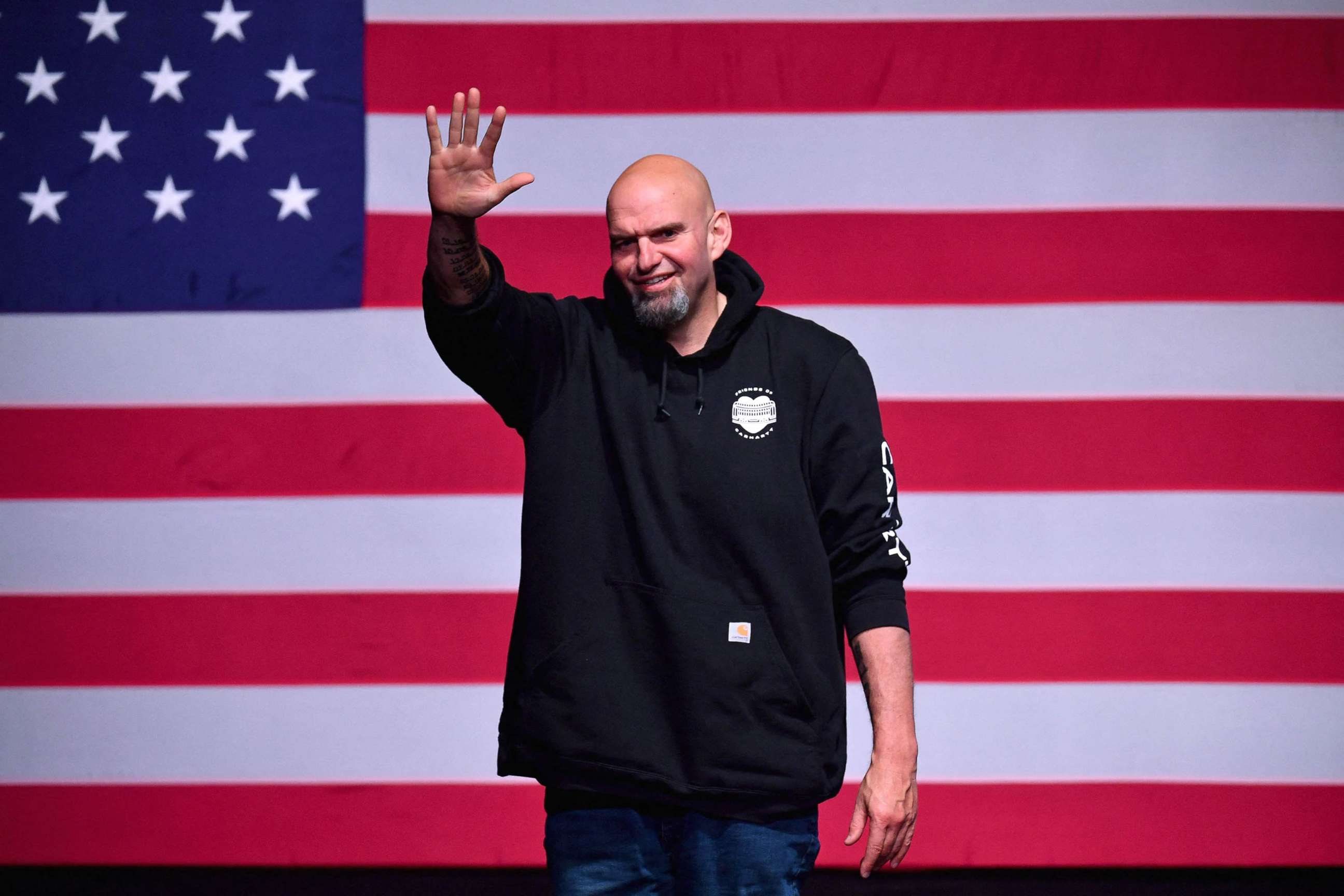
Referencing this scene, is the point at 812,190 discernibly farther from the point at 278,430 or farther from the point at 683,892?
the point at 683,892

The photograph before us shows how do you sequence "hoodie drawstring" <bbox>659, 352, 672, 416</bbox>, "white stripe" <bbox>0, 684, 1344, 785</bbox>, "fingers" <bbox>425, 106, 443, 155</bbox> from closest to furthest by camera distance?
"fingers" <bbox>425, 106, 443, 155</bbox>, "hoodie drawstring" <bbox>659, 352, 672, 416</bbox>, "white stripe" <bbox>0, 684, 1344, 785</bbox>

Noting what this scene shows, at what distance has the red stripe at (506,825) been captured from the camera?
2.12 metres

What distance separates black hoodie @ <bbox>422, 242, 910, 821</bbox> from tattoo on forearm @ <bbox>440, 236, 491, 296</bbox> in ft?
0.07

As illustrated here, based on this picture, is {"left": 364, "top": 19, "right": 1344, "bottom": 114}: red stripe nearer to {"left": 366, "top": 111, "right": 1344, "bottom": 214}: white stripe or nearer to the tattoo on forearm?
{"left": 366, "top": 111, "right": 1344, "bottom": 214}: white stripe

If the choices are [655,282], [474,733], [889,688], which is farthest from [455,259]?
[474,733]

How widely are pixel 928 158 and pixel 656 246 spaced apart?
3.51 feet

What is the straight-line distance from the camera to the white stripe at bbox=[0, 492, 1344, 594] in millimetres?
2129

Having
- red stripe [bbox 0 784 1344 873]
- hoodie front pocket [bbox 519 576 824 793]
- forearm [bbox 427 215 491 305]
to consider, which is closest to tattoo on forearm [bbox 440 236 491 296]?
forearm [bbox 427 215 491 305]

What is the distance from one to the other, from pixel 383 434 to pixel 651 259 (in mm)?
1047

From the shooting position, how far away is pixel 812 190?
216 cm

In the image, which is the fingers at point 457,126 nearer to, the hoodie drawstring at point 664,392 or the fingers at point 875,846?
the hoodie drawstring at point 664,392

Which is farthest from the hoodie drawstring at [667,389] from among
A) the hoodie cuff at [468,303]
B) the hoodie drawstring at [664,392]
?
the hoodie cuff at [468,303]

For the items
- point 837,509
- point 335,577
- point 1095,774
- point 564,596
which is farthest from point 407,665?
point 1095,774

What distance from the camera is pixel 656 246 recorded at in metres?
1.28
